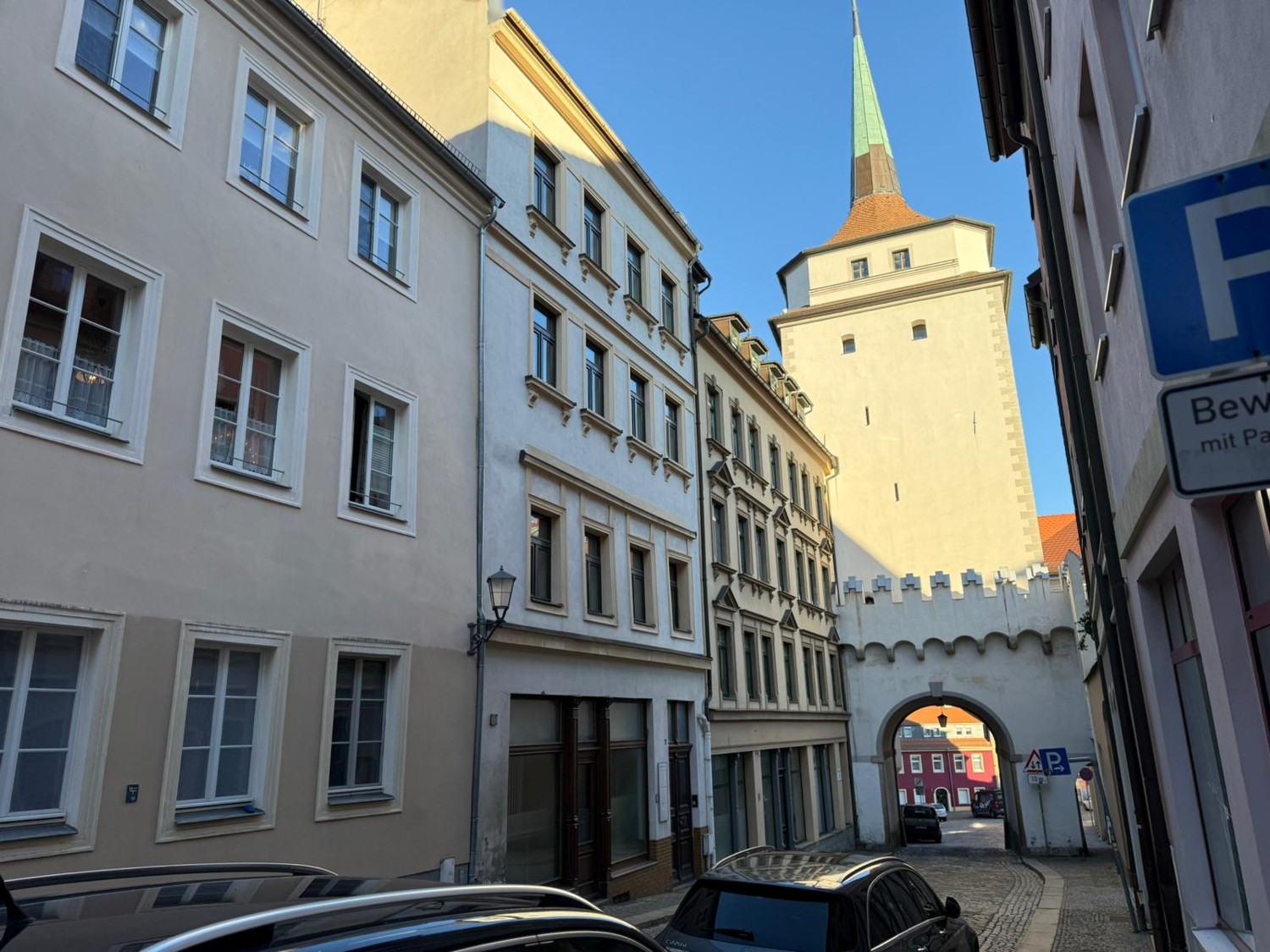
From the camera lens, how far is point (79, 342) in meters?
8.70

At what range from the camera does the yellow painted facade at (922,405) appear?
37469 mm

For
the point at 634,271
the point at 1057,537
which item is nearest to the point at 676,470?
the point at 634,271

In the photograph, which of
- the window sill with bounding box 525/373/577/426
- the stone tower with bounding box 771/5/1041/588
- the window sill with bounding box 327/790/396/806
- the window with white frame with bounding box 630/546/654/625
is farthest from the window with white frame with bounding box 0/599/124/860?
the stone tower with bounding box 771/5/1041/588

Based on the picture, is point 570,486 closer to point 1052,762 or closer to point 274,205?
point 274,205

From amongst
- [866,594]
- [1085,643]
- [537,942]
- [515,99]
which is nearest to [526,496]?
[515,99]

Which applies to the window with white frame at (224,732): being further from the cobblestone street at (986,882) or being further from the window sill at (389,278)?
the cobblestone street at (986,882)

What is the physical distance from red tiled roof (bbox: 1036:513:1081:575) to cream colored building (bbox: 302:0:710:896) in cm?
3657

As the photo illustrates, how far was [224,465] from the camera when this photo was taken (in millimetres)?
9711

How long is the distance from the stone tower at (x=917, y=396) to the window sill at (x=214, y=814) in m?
29.5

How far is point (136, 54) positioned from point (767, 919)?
10034 mm

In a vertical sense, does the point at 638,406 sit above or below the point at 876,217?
below

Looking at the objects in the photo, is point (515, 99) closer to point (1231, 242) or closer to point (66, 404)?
point (66, 404)

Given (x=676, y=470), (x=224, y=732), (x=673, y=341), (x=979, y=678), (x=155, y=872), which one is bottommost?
(x=155, y=872)

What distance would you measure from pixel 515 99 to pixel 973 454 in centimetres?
2697
